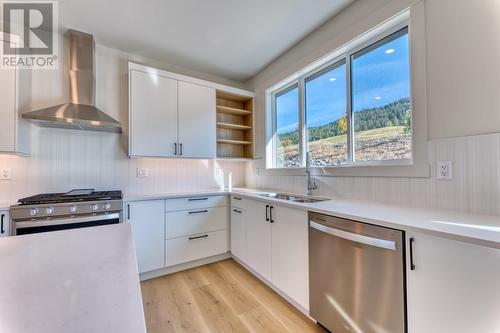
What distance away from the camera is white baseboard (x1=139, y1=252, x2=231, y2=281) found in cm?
234

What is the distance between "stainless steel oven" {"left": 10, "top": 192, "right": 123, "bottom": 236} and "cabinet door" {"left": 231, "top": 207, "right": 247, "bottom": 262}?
4.05ft

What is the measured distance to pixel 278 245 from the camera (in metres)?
1.92

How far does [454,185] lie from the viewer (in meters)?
1.33

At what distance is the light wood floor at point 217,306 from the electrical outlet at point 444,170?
53.5 inches

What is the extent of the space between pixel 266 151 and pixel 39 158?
102 inches

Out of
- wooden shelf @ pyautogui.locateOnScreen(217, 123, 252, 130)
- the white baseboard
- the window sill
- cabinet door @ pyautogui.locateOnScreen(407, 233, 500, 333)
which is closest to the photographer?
cabinet door @ pyautogui.locateOnScreen(407, 233, 500, 333)

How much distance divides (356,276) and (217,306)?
1.23m

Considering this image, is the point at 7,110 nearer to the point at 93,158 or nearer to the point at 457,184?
the point at 93,158

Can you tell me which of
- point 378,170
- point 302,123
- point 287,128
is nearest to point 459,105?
point 378,170

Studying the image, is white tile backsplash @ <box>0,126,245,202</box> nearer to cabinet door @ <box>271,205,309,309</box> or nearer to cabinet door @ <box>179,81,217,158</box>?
cabinet door @ <box>179,81,217,158</box>

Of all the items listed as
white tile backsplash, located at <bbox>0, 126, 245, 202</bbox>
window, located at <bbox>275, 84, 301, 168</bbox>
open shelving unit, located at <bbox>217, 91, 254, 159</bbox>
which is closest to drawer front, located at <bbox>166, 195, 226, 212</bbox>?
white tile backsplash, located at <bbox>0, 126, 245, 202</bbox>

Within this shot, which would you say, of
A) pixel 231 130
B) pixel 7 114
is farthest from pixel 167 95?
pixel 7 114

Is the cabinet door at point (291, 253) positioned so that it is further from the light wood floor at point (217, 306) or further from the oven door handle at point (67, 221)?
the oven door handle at point (67, 221)

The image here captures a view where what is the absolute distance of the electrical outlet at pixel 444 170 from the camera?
1.35 metres
